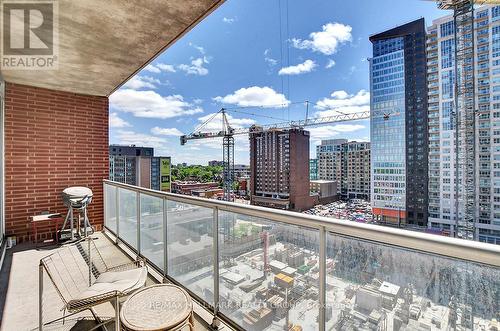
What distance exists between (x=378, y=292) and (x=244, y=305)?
1.11 m

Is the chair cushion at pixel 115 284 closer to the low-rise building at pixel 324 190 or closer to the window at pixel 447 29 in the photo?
the window at pixel 447 29

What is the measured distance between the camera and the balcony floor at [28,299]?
6.76ft

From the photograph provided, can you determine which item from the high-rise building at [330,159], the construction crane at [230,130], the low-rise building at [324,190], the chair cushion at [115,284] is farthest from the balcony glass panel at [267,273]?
the high-rise building at [330,159]

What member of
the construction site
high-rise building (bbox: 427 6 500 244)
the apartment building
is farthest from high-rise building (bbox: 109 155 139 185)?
the construction site

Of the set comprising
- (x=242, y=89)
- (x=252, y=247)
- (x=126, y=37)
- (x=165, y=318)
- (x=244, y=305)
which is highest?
(x=242, y=89)

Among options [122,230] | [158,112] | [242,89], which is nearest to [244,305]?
[122,230]

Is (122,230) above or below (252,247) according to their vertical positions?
below

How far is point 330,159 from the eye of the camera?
65625 millimetres

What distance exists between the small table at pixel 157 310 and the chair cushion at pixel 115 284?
0.65 feet

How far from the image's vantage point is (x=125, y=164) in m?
51.2

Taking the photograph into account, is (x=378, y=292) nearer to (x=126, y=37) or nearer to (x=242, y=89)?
(x=126, y=37)

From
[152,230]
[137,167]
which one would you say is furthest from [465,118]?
[137,167]

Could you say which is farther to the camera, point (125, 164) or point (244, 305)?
point (125, 164)

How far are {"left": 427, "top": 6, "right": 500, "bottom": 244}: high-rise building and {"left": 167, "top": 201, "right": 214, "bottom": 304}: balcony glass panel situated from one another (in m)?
31.1
